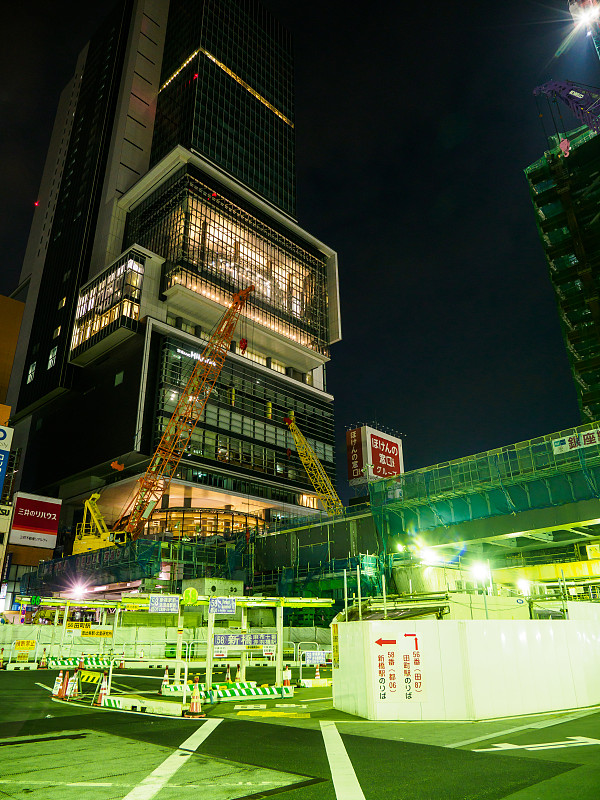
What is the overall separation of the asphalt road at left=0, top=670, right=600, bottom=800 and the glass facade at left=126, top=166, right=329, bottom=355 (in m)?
79.7

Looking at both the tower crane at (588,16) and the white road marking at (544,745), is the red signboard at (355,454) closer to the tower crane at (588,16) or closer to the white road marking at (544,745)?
the tower crane at (588,16)

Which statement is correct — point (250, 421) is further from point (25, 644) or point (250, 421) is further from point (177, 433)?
point (25, 644)

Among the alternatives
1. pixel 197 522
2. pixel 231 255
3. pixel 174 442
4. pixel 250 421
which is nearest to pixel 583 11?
pixel 231 255

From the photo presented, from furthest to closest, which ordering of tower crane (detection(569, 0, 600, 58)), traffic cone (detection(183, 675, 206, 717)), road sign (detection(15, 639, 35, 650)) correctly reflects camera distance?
tower crane (detection(569, 0, 600, 58)) → road sign (detection(15, 639, 35, 650)) → traffic cone (detection(183, 675, 206, 717))

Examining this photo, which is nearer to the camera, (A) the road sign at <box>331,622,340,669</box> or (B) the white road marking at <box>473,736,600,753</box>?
(B) the white road marking at <box>473,736,600,753</box>

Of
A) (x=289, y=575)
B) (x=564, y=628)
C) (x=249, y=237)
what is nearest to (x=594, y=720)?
(x=564, y=628)

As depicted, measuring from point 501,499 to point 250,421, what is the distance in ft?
196

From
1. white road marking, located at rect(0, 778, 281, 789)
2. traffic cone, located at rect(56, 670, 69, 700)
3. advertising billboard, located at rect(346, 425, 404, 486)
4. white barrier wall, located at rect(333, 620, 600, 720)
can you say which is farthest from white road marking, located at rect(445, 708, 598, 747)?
advertising billboard, located at rect(346, 425, 404, 486)

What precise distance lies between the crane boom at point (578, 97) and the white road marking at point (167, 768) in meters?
95.1

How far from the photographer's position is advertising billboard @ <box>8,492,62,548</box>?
74.5 m

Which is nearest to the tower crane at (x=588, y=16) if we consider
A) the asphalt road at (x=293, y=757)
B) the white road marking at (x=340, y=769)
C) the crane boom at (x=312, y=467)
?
the crane boom at (x=312, y=467)

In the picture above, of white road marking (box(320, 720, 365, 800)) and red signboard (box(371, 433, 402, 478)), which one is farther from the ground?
red signboard (box(371, 433, 402, 478))

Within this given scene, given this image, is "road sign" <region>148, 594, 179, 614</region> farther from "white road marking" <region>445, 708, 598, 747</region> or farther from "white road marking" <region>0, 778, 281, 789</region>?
"white road marking" <region>445, 708, 598, 747</region>

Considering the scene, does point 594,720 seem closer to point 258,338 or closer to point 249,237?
point 258,338
